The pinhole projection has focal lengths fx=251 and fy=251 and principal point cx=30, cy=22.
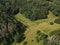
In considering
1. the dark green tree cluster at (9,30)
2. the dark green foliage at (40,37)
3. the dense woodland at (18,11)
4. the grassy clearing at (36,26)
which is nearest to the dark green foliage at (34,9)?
the dense woodland at (18,11)

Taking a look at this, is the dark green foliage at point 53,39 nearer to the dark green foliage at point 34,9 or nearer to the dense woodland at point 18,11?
the dense woodland at point 18,11

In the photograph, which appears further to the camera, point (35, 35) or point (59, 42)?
point (35, 35)

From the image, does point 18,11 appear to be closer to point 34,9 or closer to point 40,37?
point 34,9

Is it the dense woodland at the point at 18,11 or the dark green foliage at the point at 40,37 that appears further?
the dense woodland at the point at 18,11

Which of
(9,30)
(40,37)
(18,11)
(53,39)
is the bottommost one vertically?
(18,11)

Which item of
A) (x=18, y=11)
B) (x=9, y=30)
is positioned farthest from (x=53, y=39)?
(x=18, y=11)

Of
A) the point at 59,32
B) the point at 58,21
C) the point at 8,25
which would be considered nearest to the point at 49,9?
the point at 58,21

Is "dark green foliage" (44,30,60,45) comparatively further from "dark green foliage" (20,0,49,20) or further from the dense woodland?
"dark green foliage" (20,0,49,20)

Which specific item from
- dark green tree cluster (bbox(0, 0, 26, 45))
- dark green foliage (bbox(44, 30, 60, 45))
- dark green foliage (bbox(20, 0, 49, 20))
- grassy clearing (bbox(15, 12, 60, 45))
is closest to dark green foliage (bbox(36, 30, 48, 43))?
grassy clearing (bbox(15, 12, 60, 45))

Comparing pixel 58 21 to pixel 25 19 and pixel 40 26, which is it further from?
pixel 25 19
